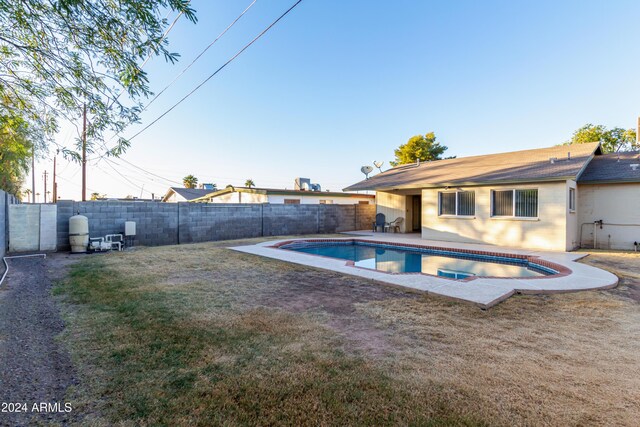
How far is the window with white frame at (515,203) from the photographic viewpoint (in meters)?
10.5

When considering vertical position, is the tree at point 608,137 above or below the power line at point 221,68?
above

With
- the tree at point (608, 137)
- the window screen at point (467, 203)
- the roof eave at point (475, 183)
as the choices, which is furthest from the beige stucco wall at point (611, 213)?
the tree at point (608, 137)

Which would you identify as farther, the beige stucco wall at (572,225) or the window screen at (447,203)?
the window screen at (447,203)

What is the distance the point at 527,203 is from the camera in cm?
1059

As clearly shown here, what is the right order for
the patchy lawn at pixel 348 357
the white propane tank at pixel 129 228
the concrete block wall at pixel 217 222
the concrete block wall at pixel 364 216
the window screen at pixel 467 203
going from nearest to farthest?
the patchy lawn at pixel 348 357 → the white propane tank at pixel 129 228 → the window screen at pixel 467 203 → the concrete block wall at pixel 217 222 → the concrete block wall at pixel 364 216

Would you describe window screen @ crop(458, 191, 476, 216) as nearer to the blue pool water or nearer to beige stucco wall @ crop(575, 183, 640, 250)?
the blue pool water

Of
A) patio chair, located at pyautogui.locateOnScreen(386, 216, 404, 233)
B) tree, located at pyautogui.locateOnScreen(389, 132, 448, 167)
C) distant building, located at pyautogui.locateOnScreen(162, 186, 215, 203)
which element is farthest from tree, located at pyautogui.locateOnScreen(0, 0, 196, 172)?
tree, located at pyautogui.locateOnScreen(389, 132, 448, 167)

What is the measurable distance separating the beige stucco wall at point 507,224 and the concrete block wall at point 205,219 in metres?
5.04

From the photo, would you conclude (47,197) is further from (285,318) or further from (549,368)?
(549,368)

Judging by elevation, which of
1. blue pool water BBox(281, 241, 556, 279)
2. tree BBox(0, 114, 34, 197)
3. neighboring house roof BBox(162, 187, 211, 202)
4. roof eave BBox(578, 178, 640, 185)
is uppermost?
neighboring house roof BBox(162, 187, 211, 202)

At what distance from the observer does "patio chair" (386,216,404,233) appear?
1581 cm

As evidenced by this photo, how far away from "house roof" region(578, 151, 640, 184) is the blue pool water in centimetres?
496

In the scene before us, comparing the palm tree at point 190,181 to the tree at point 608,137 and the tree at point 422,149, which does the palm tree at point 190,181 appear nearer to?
the tree at point 422,149

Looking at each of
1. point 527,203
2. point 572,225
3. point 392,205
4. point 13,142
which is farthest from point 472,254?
point 13,142
